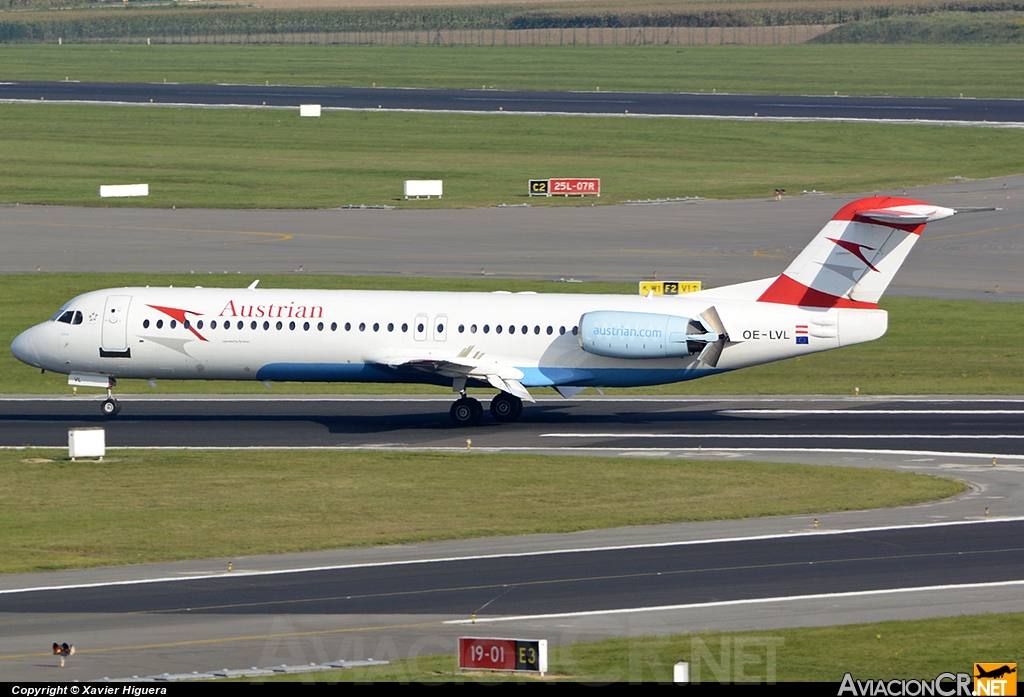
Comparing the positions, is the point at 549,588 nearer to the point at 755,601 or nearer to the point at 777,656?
the point at 755,601

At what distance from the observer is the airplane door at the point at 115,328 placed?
46.2 m

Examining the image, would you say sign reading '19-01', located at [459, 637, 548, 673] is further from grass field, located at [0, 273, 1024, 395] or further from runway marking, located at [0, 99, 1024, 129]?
runway marking, located at [0, 99, 1024, 129]

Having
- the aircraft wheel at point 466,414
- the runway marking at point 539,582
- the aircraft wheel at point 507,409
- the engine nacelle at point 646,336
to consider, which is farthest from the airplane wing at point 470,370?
the runway marking at point 539,582

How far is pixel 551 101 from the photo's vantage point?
13138 centimetres

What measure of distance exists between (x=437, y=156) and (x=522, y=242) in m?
29.8

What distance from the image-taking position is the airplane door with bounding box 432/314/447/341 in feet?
149

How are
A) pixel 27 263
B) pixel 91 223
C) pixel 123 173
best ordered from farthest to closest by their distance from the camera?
pixel 123 173 → pixel 91 223 → pixel 27 263

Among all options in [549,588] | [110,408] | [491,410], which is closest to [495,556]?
[549,588]

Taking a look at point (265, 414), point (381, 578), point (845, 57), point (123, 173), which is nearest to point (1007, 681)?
point (381, 578)

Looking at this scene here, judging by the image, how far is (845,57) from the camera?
176750 millimetres

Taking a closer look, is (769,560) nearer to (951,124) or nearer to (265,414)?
(265,414)

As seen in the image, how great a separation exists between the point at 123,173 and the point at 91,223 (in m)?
16.9

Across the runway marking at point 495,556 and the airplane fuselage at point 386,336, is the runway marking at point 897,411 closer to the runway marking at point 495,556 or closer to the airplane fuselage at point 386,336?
the airplane fuselage at point 386,336

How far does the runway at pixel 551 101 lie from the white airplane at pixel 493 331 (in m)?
76.2
